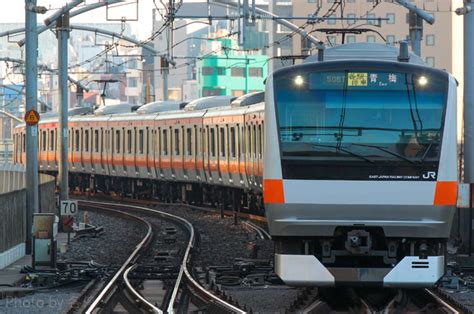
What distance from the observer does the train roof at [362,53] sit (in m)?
14.0

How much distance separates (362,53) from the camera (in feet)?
46.4

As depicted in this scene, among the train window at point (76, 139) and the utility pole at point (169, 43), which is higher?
the utility pole at point (169, 43)

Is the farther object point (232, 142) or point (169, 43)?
point (169, 43)

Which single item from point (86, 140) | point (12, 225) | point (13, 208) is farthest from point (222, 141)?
point (86, 140)

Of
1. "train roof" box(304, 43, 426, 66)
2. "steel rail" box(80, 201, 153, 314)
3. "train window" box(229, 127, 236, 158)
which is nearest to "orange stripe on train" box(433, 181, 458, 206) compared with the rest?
"train roof" box(304, 43, 426, 66)

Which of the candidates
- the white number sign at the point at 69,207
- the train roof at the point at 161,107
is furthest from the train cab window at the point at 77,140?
the white number sign at the point at 69,207

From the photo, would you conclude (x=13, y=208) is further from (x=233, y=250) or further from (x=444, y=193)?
(x=444, y=193)

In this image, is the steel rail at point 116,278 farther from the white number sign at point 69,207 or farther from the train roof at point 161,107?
the train roof at point 161,107

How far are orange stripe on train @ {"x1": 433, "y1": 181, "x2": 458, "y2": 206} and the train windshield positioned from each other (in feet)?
0.68

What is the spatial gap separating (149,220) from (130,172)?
33.5 feet

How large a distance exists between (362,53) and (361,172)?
1.69 m

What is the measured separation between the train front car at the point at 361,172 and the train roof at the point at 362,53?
26.5 inches

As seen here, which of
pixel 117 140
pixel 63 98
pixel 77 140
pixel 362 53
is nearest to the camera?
pixel 362 53

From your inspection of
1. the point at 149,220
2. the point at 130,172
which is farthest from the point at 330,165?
the point at 130,172
